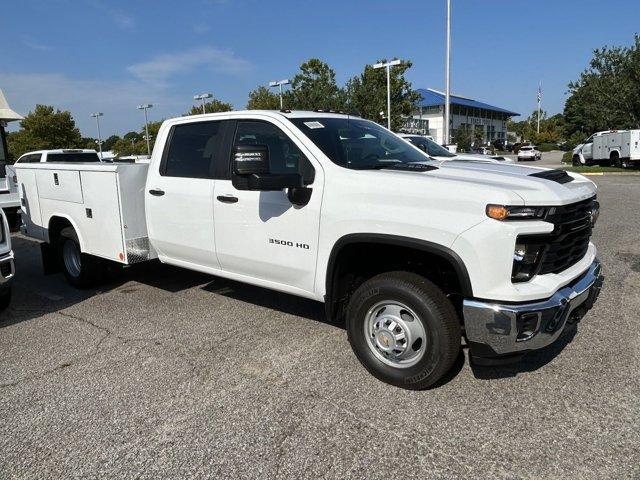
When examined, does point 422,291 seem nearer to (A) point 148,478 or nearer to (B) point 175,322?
(A) point 148,478

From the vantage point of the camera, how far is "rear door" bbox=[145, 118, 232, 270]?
4629 millimetres

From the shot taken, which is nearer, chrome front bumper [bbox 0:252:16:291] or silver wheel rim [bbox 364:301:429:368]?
silver wheel rim [bbox 364:301:429:368]

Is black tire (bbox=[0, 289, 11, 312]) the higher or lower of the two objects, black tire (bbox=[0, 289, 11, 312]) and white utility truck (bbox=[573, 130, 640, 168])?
the lower

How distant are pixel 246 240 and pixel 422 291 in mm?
1643

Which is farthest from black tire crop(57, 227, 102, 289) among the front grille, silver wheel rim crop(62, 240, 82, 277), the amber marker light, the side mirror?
the front grille

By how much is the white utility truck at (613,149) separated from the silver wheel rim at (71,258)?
2766 cm

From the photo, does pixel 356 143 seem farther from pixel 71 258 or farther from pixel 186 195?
pixel 71 258

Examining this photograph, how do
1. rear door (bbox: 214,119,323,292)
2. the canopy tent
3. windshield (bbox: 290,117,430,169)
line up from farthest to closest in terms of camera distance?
the canopy tent → windshield (bbox: 290,117,430,169) → rear door (bbox: 214,119,323,292)

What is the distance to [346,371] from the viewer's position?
3852mm

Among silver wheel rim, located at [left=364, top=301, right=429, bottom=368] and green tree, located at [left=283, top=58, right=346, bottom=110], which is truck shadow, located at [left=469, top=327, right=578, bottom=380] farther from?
green tree, located at [left=283, top=58, right=346, bottom=110]

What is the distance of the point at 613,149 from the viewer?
28016 millimetres

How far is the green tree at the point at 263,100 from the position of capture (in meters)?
41.2

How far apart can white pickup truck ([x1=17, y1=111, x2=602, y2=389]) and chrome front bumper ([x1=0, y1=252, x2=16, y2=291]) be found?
3.04 feet

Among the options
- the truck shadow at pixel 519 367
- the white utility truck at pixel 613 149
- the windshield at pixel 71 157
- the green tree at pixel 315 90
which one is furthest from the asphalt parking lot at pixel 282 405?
the green tree at pixel 315 90
